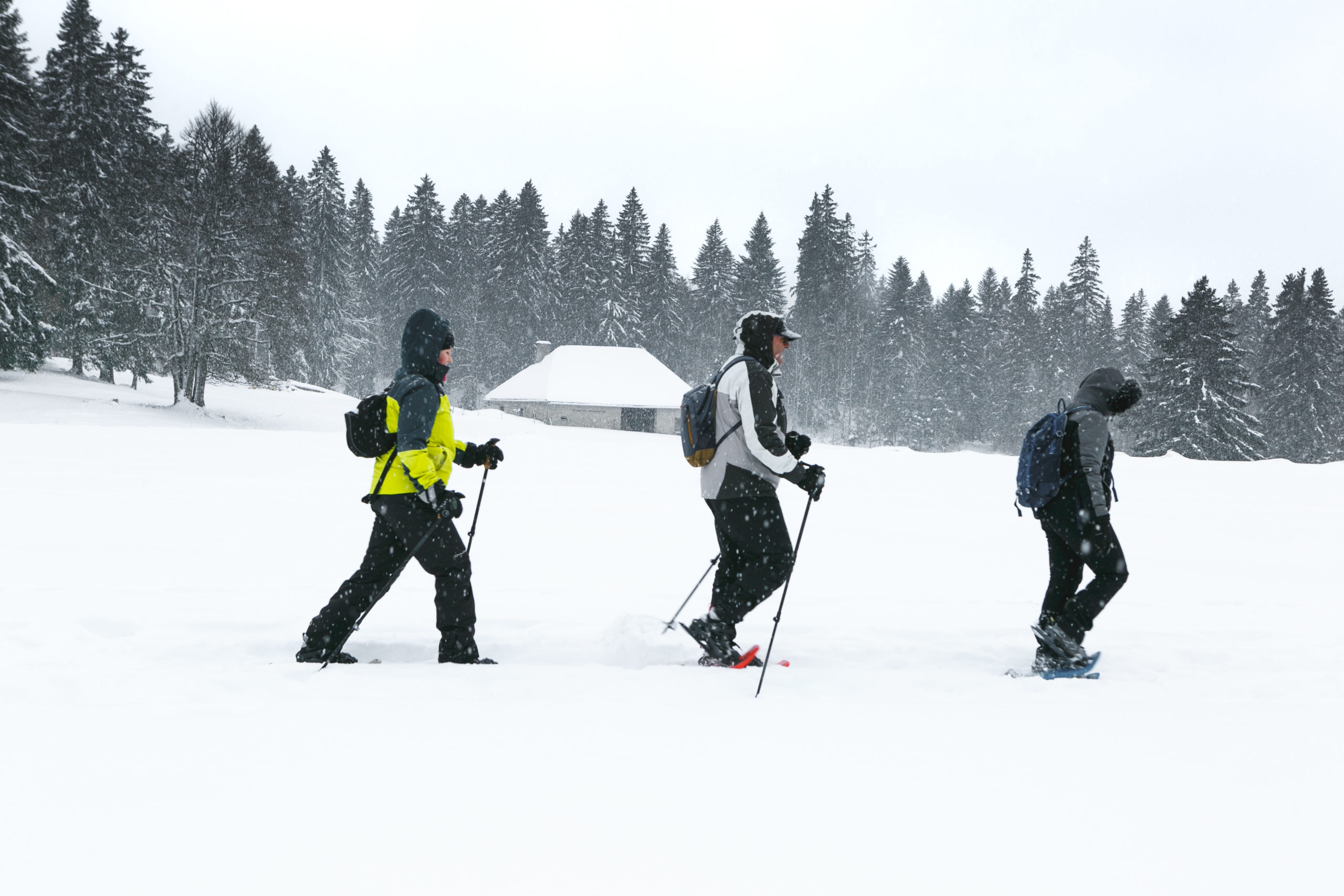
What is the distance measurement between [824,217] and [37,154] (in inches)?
2117

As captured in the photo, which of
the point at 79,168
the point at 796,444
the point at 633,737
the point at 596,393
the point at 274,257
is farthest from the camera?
the point at 596,393

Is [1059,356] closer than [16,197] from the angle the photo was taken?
No

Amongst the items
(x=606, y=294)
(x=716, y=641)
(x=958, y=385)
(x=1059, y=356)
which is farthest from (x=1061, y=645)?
(x=1059, y=356)

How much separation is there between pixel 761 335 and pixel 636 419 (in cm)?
3732

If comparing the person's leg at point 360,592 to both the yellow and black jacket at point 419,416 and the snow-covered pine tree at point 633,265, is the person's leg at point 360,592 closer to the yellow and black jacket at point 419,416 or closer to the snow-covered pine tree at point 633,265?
the yellow and black jacket at point 419,416

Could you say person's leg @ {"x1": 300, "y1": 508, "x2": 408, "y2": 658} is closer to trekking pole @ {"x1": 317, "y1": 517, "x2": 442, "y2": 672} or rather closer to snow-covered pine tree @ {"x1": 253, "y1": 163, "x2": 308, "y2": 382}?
trekking pole @ {"x1": 317, "y1": 517, "x2": 442, "y2": 672}

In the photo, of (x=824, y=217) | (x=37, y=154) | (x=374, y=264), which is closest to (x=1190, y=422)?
(x=824, y=217)

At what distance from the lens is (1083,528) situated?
4453 millimetres

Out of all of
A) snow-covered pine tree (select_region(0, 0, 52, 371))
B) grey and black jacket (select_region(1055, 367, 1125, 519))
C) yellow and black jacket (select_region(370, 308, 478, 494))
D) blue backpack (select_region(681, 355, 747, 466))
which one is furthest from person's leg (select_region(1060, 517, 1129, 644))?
snow-covered pine tree (select_region(0, 0, 52, 371))

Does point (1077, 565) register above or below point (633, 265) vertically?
below

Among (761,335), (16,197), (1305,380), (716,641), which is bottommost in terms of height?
(716,641)

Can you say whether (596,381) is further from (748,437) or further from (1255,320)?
(1255,320)

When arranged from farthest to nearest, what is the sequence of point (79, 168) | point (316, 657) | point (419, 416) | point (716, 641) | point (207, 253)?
point (79, 168)
point (207, 253)
point (716, 641)
point (316, 657)
point (419, 416)

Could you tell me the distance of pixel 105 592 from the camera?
546 centimetres
